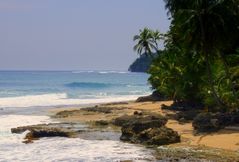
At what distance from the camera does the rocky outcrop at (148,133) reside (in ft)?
104

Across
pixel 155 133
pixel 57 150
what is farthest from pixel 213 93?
pixel 57 150

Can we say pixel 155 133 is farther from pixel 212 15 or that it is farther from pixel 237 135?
pixel 212 15

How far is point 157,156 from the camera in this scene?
27.4m

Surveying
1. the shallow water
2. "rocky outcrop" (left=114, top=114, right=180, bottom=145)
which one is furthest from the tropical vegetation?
the shallow water

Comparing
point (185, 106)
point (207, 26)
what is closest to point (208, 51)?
Answer: point (207, 26)

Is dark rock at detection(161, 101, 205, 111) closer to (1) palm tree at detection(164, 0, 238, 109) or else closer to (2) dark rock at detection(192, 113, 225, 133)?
(1) palm tree at detection(164, 0, 238, 109)

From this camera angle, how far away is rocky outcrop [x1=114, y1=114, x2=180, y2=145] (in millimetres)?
31688

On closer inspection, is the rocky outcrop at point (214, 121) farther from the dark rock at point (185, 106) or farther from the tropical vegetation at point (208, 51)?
the dark rock at point (185, 106)

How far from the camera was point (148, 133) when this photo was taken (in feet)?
108

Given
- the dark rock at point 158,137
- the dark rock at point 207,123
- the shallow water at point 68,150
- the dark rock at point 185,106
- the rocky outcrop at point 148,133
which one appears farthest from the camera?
the dark rock at point 185,106

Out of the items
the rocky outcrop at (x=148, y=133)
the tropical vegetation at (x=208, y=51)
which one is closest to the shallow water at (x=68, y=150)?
the rocky outcrop at (x=148, y=133)

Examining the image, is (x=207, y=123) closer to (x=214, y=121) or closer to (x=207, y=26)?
(x=214, y=121)

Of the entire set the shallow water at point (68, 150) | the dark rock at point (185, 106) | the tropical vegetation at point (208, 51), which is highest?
the tropical vegetation at point (208, 51)

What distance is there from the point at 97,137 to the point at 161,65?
22.0 meters
